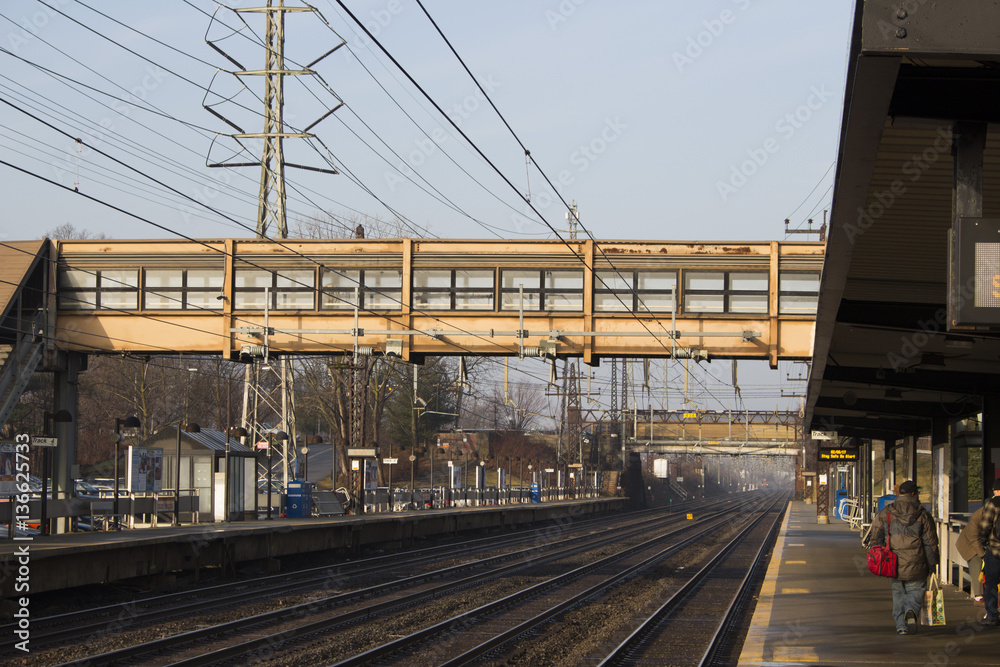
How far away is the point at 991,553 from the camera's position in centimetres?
1079

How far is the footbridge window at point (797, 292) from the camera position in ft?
83.1

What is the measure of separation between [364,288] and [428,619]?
41.1 feet

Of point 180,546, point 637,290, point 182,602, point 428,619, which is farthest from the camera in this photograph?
point 637,290

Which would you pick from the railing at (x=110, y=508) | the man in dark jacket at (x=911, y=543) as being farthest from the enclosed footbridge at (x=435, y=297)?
the man in dark jacket at (x=911, y=543)

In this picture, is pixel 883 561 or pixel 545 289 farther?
pixel 545 289

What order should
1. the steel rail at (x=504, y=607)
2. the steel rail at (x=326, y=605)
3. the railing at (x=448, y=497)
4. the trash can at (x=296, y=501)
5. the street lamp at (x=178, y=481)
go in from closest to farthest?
the steel rail at (x=326, y=605) < the steel rail at (x=504, y=607) < the street lamp at (x=178, y=481) < the trash can at (x=296, y=501) < the railing at (x=448, y=497)

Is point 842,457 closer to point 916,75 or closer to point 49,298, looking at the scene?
point 49,298

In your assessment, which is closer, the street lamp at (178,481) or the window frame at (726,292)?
the street lamp at (178,481)

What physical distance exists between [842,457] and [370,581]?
713 inches

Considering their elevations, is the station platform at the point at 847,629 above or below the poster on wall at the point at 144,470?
below

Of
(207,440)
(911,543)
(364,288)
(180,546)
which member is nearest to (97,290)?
(207,440)

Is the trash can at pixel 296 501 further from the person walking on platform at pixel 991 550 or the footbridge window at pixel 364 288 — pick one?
the person walking on platform at pixel 991 550

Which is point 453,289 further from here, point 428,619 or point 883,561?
point 883,561

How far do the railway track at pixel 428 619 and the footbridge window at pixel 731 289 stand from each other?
6.58m
